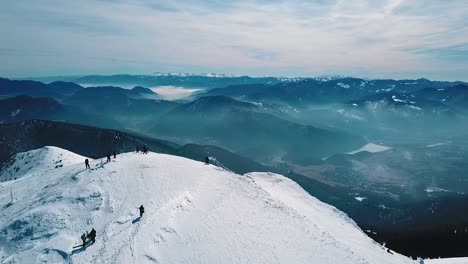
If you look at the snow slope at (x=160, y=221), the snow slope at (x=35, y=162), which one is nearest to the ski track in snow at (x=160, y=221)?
the snow slope at (x=160, y=221)

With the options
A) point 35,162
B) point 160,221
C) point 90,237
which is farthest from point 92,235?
point 35,162

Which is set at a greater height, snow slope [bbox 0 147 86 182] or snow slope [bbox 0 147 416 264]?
snow slope [bbox 0 147 416 264]

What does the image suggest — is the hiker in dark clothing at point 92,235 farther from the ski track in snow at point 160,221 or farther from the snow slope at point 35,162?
the snow slope at point 35,162

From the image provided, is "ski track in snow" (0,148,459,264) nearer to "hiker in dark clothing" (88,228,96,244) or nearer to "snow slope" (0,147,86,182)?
"hiker in dark clothing" (88,228,96,244)

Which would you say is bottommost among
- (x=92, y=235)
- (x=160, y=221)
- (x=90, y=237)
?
(x=160, y=221)

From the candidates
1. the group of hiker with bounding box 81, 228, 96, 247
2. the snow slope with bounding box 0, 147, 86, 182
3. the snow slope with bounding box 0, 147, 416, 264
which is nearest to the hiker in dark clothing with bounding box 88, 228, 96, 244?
the group of hiker with bounding box 81, 228, 96, 247

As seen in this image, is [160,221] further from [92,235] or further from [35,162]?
[35,162]

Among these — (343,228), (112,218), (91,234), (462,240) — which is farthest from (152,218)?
(462,240)

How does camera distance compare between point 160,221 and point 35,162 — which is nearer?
point 160,221
